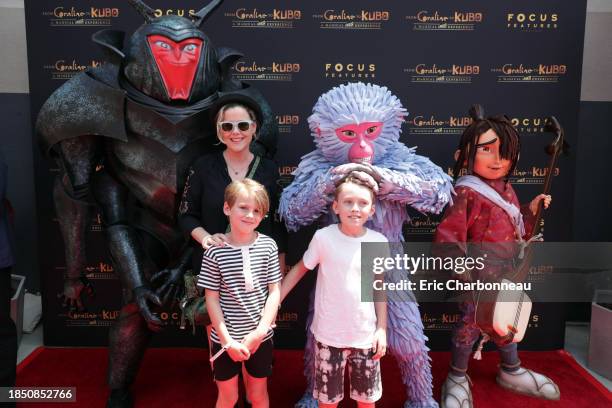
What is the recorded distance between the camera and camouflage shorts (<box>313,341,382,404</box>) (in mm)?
1827

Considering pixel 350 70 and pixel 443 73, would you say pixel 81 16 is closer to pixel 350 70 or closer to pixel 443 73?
pixel 350 70

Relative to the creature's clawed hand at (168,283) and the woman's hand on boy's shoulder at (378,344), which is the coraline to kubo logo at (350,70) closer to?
the creature's clawed hand at (168,283)

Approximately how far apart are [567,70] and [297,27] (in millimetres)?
1676

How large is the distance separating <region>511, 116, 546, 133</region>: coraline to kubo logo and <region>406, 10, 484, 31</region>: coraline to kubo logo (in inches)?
25.4

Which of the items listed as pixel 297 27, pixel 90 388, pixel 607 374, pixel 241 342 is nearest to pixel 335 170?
pixel 241 342

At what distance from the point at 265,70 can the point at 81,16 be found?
3.79 ft

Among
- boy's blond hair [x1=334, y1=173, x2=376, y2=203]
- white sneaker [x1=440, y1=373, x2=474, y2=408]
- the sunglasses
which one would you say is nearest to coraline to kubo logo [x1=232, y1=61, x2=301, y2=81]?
the sunglasses

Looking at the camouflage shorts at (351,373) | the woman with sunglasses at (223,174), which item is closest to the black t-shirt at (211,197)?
the woman with sunglasses at (223,174)

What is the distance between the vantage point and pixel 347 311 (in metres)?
1.81

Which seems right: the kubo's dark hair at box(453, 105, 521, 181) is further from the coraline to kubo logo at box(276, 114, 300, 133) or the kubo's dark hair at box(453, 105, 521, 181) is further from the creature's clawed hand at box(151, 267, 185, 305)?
the creature's clawed hand at box(151, 267, 185, 305)

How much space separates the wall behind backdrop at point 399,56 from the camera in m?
2.82

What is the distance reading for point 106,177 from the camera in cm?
224

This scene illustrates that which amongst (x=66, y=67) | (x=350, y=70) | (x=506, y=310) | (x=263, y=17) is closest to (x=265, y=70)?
(x=263, y=17)

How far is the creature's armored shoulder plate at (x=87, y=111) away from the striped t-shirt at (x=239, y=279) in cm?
75
